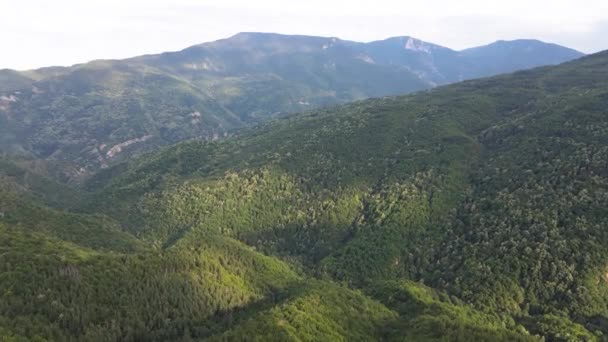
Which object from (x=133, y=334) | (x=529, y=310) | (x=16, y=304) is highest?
(x=16, y=304)

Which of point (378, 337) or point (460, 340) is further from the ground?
point (460, 340)

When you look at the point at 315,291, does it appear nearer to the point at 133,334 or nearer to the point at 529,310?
the point at 133,334

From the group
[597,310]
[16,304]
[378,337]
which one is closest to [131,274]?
[16,304]

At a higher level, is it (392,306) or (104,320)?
(104,320)

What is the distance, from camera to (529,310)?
19150cm

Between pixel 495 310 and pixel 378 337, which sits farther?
pixel 495 310

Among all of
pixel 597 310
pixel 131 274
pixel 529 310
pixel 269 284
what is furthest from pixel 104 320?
pixel 597 310

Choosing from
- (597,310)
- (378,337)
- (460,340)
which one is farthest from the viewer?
(597,310)

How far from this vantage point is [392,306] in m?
184

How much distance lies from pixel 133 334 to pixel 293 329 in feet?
139

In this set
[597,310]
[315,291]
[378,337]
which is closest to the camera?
[378,337]

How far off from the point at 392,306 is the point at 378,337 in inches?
1121

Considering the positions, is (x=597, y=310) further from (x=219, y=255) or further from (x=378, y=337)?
(x=219, y=255)

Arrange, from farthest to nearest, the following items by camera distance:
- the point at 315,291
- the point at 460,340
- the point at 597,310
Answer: the point at 597,310 → the point at 315,291 → the point at 460,340
